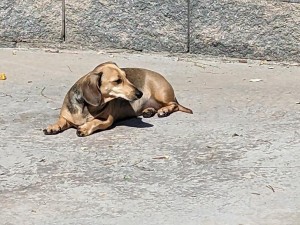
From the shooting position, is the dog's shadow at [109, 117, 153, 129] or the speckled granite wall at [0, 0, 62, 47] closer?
the dog's shadow at [109, 117, 153, 129]

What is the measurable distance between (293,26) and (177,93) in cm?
152

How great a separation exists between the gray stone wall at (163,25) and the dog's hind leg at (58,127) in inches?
91.5

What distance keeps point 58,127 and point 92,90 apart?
358 mm

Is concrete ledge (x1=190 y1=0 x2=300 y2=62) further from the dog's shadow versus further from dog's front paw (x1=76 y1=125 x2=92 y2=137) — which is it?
dog's front paw (x1=76 y1=125 x2=92 y2=137)

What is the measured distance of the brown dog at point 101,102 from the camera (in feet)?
21.8

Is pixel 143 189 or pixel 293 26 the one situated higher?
pixel 293 26

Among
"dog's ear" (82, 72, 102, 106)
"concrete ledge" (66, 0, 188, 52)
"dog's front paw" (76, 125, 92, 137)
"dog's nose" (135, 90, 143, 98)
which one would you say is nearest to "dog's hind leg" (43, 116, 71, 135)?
"dog's front paw" (76, 125, 92, 137)

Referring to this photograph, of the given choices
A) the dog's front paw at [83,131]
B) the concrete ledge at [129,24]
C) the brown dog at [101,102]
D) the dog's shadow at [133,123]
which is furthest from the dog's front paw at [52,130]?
the concrete ledge at [129,24]

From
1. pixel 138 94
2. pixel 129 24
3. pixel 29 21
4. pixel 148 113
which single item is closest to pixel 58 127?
pixel 138 94

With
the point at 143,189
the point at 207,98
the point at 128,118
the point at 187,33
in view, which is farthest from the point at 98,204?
the point at 187,33

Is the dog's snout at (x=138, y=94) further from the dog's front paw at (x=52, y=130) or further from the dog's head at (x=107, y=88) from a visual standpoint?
the dog's front paw at (x=52, y=130)

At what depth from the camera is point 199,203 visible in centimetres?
533

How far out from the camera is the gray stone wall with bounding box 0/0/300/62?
8.60 m

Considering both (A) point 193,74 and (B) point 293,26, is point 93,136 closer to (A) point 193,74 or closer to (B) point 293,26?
(A) point 193,74
